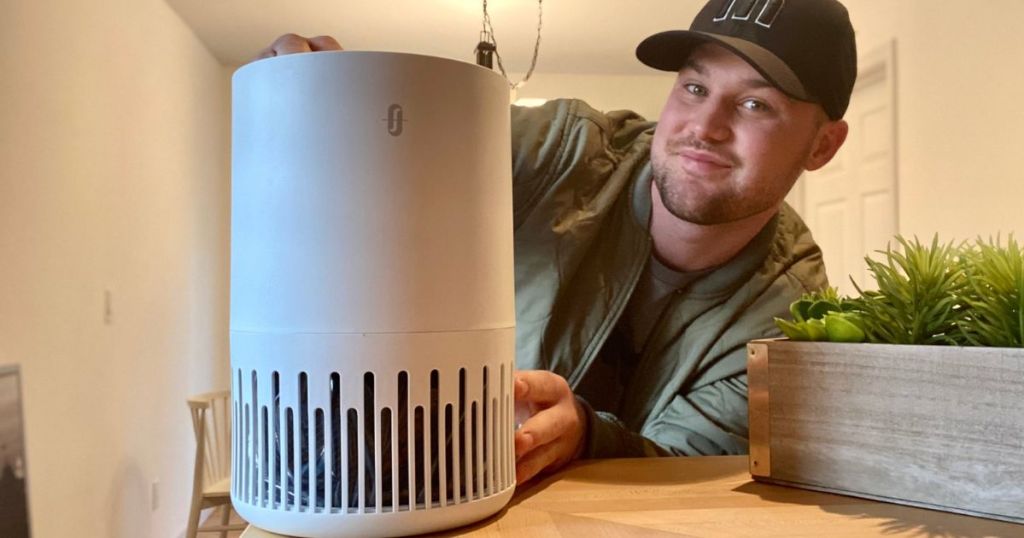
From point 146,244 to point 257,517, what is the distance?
2.62 m

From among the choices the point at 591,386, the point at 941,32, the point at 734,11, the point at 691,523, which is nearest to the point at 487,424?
the point at 691,523

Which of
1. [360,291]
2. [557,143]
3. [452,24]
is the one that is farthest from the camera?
[452,24]

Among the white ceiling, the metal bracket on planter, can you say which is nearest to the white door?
the metal bracket on planter

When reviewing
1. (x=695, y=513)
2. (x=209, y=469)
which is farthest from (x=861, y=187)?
(x=209, y=469)

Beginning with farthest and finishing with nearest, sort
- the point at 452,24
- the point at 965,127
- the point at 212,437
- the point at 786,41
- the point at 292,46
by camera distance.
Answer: the point at 212,437
the point at 452,24
the point at 965,127
the point at 786,41
the point at 292,46

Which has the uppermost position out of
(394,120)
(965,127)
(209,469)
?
(965,127)

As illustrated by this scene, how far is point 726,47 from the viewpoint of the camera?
32.8 inches

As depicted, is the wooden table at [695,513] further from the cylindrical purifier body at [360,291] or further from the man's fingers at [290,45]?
the man's fingers at [290,45]

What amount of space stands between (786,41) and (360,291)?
593 millimetres

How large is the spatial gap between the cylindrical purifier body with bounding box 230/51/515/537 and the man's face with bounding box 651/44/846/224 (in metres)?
0.45

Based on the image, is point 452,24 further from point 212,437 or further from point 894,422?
point 894,422

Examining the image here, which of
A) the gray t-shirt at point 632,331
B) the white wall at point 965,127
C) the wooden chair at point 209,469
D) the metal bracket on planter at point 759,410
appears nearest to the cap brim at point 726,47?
the gray t-shirt at point 632,331

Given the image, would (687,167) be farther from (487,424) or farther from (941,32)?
(941,32)

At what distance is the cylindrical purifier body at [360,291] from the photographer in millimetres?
448
